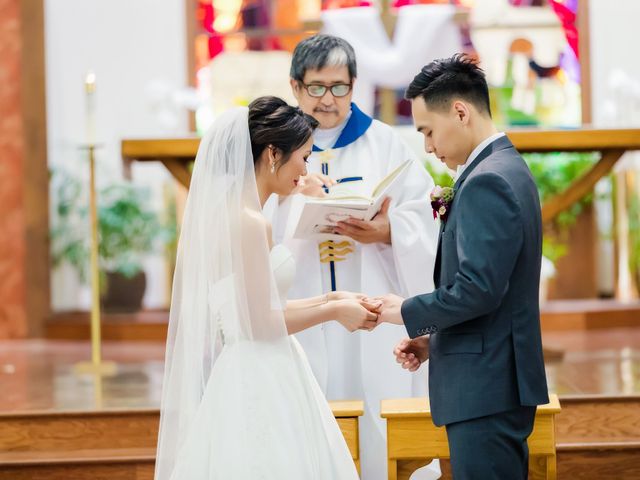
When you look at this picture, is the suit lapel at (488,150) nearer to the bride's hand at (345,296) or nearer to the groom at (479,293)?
the groom at (479,293)

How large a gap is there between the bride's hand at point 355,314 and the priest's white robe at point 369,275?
2.38 ft

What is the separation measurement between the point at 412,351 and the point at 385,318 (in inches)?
7.2

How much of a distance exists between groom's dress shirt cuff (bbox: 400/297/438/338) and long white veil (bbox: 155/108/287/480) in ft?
1.59

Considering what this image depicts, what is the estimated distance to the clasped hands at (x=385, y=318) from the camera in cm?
314

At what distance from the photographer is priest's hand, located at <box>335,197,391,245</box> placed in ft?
13.2

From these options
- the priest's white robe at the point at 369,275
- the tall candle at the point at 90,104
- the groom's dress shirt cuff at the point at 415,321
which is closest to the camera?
the groom's dress shirt cuff at the point at 415,321

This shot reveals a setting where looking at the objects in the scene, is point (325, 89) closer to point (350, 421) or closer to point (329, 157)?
point (329, 157)

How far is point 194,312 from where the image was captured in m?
3.30

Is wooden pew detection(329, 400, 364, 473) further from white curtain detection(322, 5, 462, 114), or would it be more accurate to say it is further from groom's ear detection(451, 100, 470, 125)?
white curtain detection(322, 5, 462, 114)

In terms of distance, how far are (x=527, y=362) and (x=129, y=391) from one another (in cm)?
315

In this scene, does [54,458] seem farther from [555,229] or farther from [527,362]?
[555,229]

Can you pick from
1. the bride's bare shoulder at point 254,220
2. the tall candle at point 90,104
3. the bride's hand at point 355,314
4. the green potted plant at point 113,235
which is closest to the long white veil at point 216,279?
the bride's bare shoulder at point 254,220

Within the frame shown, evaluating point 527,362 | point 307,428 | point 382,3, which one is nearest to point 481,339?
point 527,362

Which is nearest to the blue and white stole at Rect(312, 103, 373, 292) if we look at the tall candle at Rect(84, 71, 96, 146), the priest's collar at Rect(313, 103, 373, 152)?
the priest's collar at Rect(313, 103, 373, 152)
